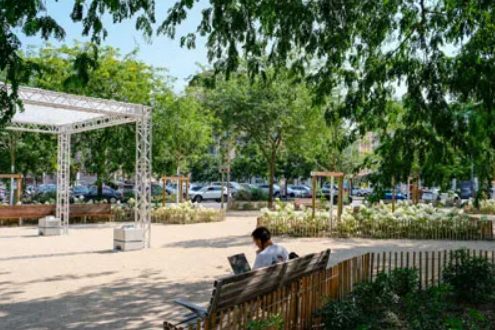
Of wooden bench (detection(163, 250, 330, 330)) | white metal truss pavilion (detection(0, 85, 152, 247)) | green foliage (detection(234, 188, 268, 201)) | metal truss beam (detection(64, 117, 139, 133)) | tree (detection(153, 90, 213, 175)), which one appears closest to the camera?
wooden bench (detection(163, 250, 330, 330))

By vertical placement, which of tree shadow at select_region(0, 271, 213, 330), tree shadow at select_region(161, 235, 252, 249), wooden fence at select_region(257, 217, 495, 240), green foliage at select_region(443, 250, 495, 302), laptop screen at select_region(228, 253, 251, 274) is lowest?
tree shadow at select_region(161, 235, 252, 249)

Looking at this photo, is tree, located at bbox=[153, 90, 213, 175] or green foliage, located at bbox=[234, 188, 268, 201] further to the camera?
green foliage, located at bbox=[234, 188, 268, 201]

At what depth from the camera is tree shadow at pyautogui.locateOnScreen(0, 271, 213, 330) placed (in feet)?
21.5

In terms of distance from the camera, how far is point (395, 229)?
16.7m

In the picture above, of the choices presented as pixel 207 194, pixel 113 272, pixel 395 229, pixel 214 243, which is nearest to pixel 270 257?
pixel 113 272

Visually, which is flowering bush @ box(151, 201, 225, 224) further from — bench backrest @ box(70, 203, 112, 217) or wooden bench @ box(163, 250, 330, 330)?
wooden bench @ box(163, 250, 330, 330)

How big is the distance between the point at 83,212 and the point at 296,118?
45.2 feet

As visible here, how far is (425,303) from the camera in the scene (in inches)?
252

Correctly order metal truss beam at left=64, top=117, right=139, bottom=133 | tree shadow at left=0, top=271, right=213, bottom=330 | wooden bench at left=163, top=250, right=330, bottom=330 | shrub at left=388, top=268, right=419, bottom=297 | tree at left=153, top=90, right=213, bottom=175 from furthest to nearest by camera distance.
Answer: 1. tree at left=153, top=90, right=213, bottom=175
2. metal truss beam at left=64, top=117, right=139, bottom=133
3. shrub at left=388, top=268, right=419, bottom=297
4. tree shadow at left=0, top=271, right=213, bottom=330
5. wooden bench at left=163, top=250, right=330, bottom=330

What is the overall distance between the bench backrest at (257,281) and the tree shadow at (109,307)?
1.65 meters

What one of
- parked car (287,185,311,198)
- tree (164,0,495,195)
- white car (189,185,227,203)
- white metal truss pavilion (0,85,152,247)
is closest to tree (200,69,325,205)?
white metal truss pavilion (0,85,152,247)

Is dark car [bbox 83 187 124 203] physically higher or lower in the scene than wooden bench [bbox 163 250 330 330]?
lower

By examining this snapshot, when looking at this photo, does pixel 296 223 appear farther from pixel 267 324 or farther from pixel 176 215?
pixel 267 324

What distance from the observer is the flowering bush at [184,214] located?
22.5m
